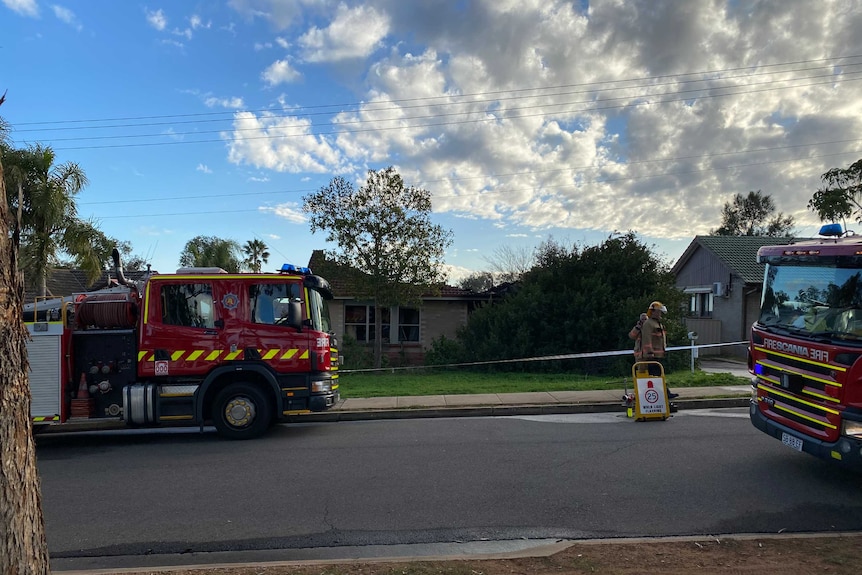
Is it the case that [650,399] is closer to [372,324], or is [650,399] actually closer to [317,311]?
[317,311]

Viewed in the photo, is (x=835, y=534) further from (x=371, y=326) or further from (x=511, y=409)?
(x=371, y=326)

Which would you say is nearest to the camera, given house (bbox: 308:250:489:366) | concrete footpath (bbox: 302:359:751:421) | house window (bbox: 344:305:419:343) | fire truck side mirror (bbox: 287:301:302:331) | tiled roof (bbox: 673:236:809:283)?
fire truck side mirror (bbox: 287:301:302:331)

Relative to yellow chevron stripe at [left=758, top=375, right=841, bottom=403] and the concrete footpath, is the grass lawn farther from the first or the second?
yellow chevron stripe at [left=758, top=375, right=841, bottom=403]

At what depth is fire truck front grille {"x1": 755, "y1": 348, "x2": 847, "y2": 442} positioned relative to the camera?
5.59 metres

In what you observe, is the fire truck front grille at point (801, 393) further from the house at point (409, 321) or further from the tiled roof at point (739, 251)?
the tiled roof at point (739, 251)

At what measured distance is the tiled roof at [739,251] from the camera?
24.3m

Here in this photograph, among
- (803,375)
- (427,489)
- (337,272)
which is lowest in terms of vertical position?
(427,489)

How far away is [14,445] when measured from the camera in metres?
2.72

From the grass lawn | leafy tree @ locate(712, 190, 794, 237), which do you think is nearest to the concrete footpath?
the grass lawn

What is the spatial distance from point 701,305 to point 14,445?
30071 millimetres

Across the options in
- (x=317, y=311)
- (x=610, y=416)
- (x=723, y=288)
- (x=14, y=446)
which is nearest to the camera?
(x=14, y=446)

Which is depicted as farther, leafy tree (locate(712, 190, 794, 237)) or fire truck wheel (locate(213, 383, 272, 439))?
leafy tree (locate(712, 190, 794, 237))

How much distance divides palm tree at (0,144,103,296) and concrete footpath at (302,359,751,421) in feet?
33.3

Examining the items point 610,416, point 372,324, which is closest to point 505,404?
point 610,416
